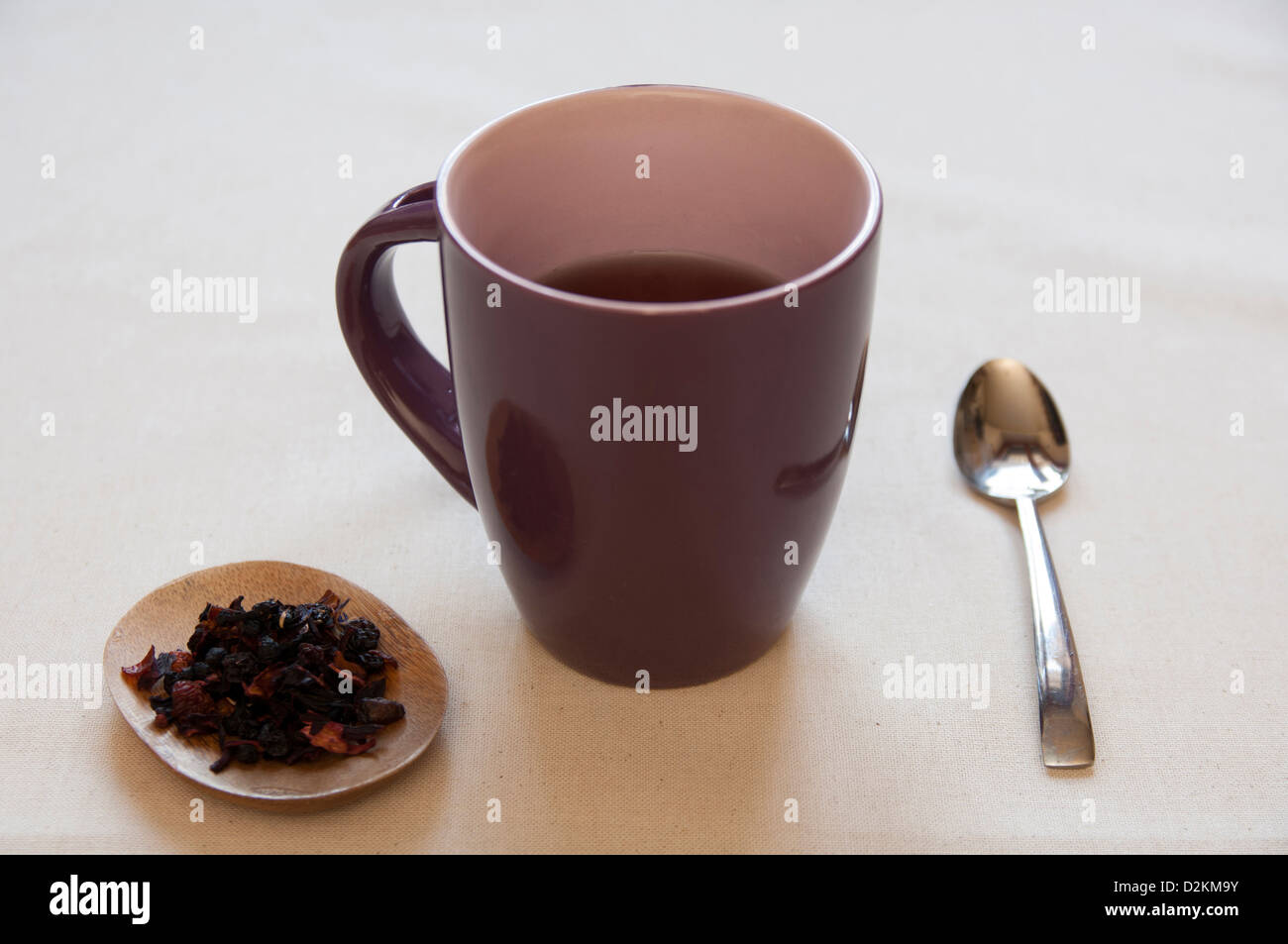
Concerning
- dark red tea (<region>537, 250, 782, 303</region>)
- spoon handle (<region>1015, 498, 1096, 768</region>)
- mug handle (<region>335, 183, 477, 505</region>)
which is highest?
dark red tea (<region>537, 250, 782, 303</region>)

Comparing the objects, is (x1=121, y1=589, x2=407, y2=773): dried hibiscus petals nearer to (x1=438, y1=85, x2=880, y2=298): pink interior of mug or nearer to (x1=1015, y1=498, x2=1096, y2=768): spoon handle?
(x1=438, y1=85, x2=880, y2=298): pink interior of mug

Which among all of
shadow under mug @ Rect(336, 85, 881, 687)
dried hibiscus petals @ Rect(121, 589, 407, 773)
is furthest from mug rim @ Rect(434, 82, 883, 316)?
dried hibiscus petals @ Rect(121, 589, 407, 773)

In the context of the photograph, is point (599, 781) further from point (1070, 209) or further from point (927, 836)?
point (1070, 209)

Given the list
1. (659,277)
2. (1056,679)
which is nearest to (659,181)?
(659,277)

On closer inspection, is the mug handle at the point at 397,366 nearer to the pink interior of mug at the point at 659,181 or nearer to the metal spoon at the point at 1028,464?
the pink interior of mug at the point at 659,181

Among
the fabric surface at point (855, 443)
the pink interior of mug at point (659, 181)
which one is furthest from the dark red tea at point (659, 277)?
the fabric surface at point (855, 443)
